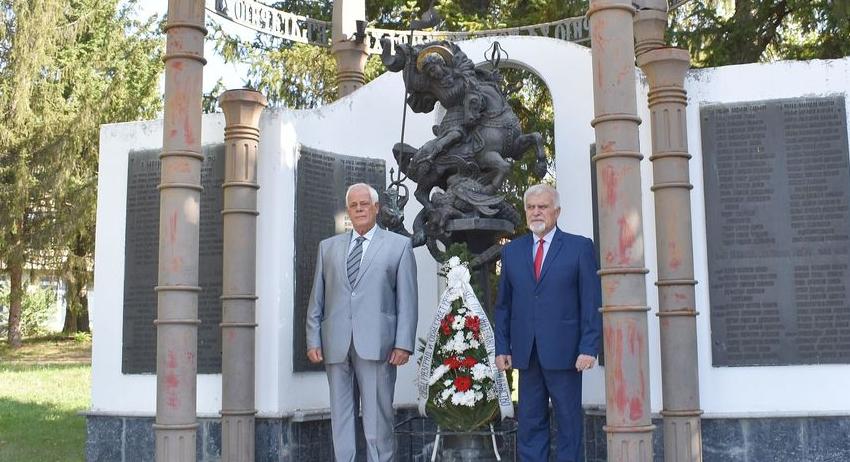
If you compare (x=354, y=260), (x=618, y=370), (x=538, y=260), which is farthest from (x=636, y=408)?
(x=354, y=260)

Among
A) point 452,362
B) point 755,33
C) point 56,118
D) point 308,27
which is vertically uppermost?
point 56,118

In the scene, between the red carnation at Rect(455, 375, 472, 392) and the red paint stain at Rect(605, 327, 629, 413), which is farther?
the red carnation at Rect(455, 375, 472, 392)

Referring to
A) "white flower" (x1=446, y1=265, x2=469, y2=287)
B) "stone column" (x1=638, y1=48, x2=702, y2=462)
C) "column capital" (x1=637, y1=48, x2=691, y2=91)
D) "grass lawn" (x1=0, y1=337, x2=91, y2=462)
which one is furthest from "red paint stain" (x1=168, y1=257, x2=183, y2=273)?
"column capital" (x1=637, y1=48, x2=691, y2=91)

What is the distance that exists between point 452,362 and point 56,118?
17056 millimetres

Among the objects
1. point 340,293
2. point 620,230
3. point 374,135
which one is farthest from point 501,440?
point 374,135

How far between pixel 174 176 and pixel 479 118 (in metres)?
2.13

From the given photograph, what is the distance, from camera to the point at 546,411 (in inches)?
194

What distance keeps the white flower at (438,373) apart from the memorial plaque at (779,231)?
72.7 inches

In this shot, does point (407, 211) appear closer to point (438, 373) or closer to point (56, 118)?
point (438, 373)

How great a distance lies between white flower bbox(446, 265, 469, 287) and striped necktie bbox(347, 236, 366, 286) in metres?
0.64

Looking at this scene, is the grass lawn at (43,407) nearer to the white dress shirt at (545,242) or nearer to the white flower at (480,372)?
the white flower at (480,372)

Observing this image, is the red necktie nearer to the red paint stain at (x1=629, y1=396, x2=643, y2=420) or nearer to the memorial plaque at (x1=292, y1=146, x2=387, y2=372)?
the red paint stain at (x1=629, y1=396, x2=643, y2=420)

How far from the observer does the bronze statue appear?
20.2 feet

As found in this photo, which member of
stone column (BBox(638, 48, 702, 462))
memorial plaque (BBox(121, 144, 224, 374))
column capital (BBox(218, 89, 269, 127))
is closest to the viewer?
stone column (BBox(638, 48, 702, 462))
